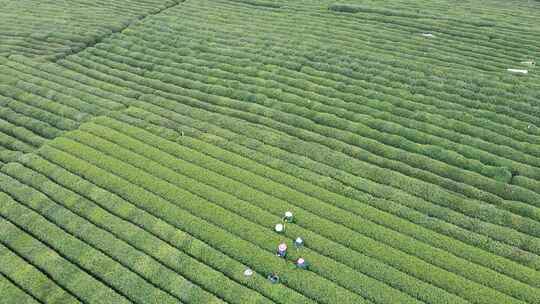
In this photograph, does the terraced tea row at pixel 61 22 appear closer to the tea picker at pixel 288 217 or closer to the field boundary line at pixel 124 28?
the field boundary line at pixel 124 28

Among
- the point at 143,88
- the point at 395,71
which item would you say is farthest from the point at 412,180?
the point at 143,88

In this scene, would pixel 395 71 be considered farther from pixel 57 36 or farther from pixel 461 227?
pixel 57 36

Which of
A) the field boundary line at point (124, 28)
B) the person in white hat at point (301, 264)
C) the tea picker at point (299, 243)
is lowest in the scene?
the person in white hat at point (301, 264)

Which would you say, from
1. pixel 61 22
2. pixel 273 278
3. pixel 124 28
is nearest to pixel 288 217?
pixel 273 278

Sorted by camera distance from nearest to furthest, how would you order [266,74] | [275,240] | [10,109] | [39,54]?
[275,240]
[10,109]
[266,74]
[39,54]

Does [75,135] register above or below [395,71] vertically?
below

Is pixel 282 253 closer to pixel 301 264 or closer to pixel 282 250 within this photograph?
pixel 282 250

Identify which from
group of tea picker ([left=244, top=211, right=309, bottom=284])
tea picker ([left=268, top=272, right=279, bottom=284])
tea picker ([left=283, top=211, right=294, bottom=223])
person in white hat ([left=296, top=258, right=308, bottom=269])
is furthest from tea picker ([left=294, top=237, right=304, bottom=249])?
tea picker ([left=268, top=272, right=279, bottom=284])

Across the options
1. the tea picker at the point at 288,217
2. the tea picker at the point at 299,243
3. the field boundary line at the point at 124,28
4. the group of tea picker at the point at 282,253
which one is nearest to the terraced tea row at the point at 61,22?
the field boundary line at the point at 124,28

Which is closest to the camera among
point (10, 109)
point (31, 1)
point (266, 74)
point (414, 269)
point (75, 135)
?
point (414, 269)
